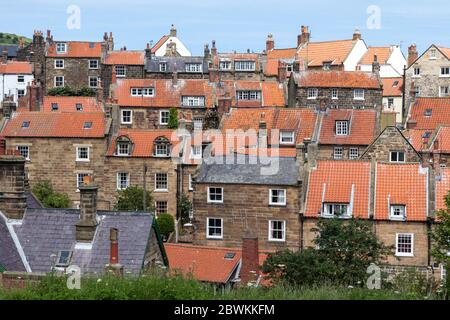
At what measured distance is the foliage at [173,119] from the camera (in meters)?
Result: 73.3

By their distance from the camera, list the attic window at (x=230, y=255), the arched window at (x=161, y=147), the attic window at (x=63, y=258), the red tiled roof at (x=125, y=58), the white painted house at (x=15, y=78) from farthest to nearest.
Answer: the white painted house at (x=15, y=78), the red tiled roof at (x=125, y=58), the arched window at (x=161, y=147), the attic window at (x=230, y=255), the attic window at (x=63, y=258)

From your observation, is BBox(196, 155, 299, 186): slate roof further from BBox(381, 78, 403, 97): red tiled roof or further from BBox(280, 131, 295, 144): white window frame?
BBox(381, 78, 403, 97): red tiled roof

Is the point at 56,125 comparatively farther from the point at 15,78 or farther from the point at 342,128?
the point at 15,78

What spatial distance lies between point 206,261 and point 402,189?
12.2 metres

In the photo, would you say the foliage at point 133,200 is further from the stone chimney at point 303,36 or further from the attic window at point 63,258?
the stone chimney at point 303,36

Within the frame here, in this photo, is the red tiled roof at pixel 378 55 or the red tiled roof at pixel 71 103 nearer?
the red tiled roof at pixel 71 103

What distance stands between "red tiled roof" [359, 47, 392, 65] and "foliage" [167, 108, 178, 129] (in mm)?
32769

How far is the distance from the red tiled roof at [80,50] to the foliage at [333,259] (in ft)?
188

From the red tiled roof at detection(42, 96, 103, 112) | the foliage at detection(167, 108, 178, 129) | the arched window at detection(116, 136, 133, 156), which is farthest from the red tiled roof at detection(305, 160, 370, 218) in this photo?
the red tiled roof at detection(42, 96, 103, 112)

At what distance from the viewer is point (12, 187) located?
31.6 m

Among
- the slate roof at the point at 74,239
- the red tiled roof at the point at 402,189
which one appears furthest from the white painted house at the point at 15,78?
the slate roof at the point at 74,239

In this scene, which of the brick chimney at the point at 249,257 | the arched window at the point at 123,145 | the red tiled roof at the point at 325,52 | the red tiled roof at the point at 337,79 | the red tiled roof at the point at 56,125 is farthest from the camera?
the red tiled roof at the point at 325,52

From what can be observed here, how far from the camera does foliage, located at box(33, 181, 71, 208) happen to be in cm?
5810
